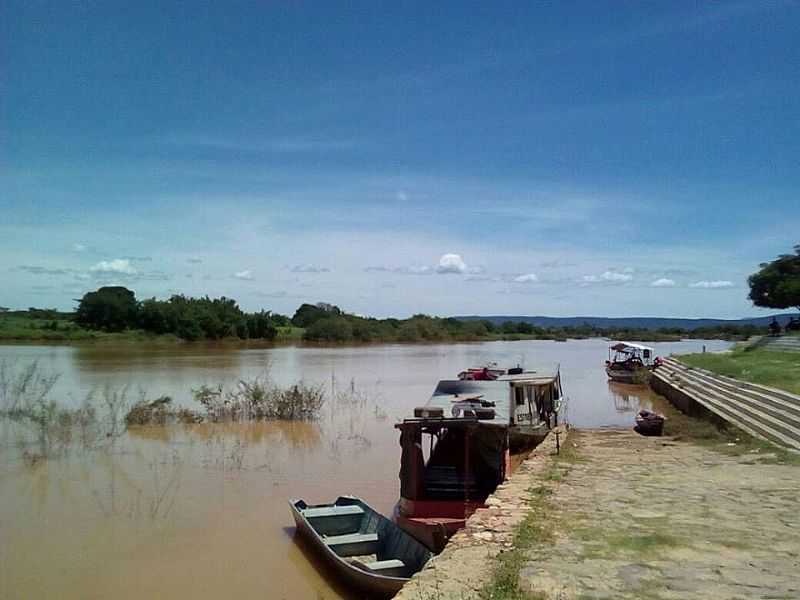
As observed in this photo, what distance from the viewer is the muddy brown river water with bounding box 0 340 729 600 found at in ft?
32.3

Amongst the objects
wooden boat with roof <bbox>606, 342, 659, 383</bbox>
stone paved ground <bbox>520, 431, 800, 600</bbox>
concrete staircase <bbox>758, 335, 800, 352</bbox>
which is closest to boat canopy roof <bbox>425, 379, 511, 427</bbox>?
stone paved ground <bbox>520, 431, 800, 600</bbox>

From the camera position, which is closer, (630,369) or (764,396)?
(764,396)

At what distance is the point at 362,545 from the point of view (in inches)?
387

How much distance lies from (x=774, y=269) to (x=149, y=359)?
1590 inches

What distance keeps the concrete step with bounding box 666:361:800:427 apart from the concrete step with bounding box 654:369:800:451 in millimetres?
358

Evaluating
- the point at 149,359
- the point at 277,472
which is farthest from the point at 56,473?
the point at 149,359

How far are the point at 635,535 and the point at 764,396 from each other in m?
10.5

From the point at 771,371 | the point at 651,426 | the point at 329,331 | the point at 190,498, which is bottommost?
the point at 190,498

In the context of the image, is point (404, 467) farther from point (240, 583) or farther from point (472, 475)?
point (240, 583)

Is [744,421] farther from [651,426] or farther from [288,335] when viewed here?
[288,335]

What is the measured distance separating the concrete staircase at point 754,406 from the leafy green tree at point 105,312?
170 ft

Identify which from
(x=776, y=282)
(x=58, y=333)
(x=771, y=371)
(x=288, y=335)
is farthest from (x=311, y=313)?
(x=771, y=371)

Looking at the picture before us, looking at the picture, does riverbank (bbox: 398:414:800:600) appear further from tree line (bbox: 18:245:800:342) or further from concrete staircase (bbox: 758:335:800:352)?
tree line (bbox: 18:245:800:342)

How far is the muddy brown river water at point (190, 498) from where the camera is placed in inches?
388
